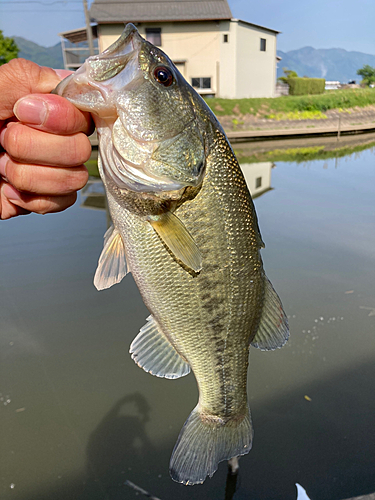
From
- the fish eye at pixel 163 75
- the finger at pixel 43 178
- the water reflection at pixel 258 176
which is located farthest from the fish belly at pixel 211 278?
the water reflection at pixel 258 176

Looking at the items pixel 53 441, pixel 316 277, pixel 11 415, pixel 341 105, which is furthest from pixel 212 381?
pixel 341 105

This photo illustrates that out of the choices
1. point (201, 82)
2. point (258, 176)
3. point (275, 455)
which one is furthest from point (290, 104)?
point (275, 455)

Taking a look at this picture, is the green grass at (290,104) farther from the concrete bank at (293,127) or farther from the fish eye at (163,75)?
the fish eye at (163,75)

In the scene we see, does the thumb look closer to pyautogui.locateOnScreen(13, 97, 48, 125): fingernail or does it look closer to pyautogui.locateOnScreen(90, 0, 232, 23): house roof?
pyautogui.locateOnScreen(13, 97, 48, 125): fingernail

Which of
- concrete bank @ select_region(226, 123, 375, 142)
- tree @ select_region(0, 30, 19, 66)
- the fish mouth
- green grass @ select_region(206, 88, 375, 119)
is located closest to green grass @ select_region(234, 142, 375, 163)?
concrete bank @ select_region(226, 123, 375, 142)

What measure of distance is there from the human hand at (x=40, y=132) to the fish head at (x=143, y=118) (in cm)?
6

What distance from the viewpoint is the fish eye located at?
124cm

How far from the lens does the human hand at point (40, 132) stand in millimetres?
1172

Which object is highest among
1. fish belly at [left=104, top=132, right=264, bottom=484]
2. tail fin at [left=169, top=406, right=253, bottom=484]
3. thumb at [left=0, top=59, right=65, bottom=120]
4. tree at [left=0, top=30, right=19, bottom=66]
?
tree at [left=0, top=30, right=19, bottom=66]

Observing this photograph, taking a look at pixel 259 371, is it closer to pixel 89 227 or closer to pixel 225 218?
pixel 225 218

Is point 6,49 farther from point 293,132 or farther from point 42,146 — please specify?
point 42,146

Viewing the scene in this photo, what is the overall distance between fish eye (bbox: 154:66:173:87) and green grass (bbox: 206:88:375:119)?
18376 mm

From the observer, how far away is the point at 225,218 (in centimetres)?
131

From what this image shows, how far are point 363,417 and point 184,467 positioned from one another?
232 centimetres
